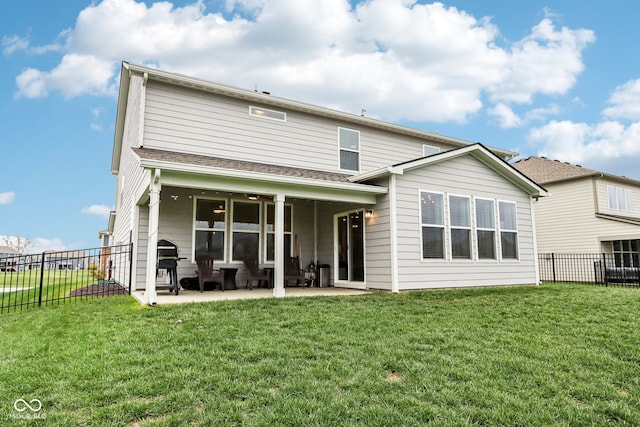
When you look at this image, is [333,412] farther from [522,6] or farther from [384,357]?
[522,6]

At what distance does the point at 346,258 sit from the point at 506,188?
491cm

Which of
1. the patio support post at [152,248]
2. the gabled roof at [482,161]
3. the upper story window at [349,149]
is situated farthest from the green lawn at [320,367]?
the upper story window at [349,149]

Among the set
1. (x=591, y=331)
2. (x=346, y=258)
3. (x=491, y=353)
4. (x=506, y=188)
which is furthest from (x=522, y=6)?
(x=491, y=353)

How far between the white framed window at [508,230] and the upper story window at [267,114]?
6446 mm

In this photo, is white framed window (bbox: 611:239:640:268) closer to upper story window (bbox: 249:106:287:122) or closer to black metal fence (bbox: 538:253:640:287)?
black metal fence (bbox: 538:253:640:287)

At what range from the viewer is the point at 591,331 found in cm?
507

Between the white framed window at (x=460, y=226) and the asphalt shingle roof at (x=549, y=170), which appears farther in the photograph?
the asphalt shingle roof at (x=549, y=170)

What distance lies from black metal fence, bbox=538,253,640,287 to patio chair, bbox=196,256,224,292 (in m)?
11.8

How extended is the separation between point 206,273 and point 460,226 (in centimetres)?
627

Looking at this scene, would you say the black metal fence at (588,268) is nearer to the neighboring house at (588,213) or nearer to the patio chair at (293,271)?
the neighboring house at (588,213)

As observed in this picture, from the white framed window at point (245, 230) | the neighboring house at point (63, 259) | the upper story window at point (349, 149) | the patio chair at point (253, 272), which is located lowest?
the patio chair at point (253, 272)

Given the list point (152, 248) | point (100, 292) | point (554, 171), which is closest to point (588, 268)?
point (554, 171)

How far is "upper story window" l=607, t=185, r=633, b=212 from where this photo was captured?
1638 centimetres

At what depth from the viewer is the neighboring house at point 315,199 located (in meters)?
8.80
